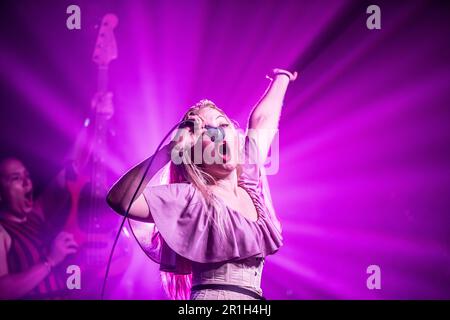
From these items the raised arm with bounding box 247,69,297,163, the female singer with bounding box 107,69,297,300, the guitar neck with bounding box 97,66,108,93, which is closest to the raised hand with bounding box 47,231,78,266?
the female singer with bounding box 107,69,297,300

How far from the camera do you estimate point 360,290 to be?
325cm

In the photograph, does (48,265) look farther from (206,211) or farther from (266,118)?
(266,118)

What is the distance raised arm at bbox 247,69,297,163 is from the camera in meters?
2.86

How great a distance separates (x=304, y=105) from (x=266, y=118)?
0.54m

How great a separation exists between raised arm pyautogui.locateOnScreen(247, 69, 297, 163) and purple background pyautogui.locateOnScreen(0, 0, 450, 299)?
21 cm

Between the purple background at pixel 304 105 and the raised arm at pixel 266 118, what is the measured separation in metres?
0.21

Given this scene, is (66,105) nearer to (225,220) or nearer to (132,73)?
(132,73)

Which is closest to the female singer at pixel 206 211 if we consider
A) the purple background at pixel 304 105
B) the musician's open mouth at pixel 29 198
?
the purple background at pixel 304 105

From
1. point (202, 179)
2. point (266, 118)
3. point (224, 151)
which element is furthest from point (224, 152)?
point (266, 118)

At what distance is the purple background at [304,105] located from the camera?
10.7 ft

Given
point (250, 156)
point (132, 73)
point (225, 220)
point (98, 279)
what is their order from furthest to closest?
point (132, 73) < point (98, 279) < point (250, 156) < point (225, 220)

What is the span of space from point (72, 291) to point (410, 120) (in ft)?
7.36

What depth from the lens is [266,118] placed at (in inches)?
114
